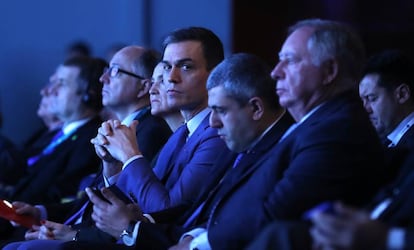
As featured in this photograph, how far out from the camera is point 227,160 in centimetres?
344

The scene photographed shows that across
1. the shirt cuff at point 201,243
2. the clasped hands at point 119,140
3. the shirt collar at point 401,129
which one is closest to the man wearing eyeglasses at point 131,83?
the clasped hands at point 119,140

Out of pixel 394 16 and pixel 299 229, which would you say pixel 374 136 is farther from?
pixel 394 16

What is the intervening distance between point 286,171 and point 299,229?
0.34 m

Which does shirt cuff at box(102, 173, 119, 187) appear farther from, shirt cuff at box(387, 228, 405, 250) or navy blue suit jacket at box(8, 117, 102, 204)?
shirt cuff at box(387, 228, 405, 250)

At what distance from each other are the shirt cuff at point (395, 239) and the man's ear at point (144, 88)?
207 cm

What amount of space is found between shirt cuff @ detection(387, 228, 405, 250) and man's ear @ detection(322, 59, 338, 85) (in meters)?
0.70

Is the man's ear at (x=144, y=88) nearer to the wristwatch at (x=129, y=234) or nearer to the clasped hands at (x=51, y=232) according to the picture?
Result: the clasped hands at (x=51, y=232)

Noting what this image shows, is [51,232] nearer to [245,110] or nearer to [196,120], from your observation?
[196,120]

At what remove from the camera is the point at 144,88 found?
14.2 ft

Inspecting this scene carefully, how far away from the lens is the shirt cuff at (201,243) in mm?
3039

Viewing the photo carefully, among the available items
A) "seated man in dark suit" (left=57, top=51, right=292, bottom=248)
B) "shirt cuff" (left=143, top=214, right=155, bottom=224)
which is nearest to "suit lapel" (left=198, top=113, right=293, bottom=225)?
"seated man in dark suit" (left=57, top=51, right=292, bottom=248)

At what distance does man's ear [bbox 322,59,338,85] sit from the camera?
2967 millimetres

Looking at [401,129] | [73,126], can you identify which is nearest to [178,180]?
[401,129]

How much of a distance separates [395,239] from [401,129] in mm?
1676
